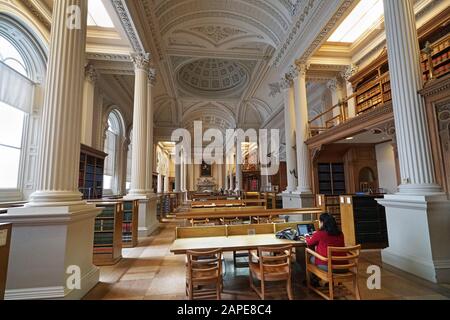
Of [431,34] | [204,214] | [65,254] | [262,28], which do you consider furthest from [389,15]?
[65,254]

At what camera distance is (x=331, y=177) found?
8.21 metres

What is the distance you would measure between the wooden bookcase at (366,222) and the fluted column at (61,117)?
5183 mm

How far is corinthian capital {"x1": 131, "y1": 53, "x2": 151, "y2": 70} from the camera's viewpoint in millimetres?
7004

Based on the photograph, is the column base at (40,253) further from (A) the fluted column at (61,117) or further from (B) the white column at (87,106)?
(B) the white column at (87,106)

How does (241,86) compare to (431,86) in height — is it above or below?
above

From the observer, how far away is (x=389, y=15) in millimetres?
3869

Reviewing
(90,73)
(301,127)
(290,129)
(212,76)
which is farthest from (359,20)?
(90,73)

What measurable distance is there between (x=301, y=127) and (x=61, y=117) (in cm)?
686

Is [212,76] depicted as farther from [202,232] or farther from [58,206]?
[58,206]

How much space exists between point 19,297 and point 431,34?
8.91 meters

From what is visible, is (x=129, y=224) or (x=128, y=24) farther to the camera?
(x=128, y=24)

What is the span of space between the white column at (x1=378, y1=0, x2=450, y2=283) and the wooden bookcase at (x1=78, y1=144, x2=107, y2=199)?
7.68 m

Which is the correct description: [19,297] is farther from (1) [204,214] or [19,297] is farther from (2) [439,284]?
(2) [439,284]

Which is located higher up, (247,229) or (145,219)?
(247,229)
